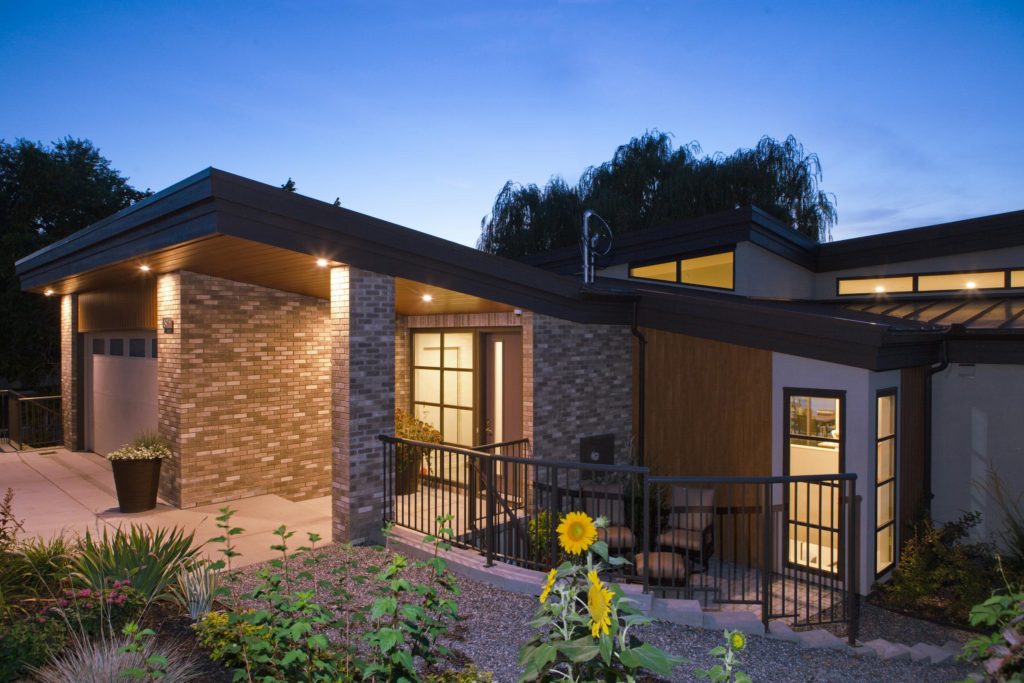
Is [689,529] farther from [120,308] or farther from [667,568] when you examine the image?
[120,308]

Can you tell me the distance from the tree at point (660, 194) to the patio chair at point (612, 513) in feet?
64.0

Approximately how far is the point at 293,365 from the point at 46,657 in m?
6.11

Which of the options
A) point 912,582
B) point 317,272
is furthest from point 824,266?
point 317,272

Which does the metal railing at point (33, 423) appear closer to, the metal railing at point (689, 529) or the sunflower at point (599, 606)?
the metal railing at point (689, 529)

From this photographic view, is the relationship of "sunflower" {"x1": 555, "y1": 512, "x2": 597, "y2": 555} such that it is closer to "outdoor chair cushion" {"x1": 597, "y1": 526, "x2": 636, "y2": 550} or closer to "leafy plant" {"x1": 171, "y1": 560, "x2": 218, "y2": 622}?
"leafy plant" {"x1": 171, "y1": 560, "x2": 218, "y2": 622}

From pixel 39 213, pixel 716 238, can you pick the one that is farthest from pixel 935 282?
pixel 39 213

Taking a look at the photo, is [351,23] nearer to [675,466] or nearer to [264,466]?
[264,466]

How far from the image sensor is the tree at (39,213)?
20375 millimetres

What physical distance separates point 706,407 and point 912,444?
2.67 m

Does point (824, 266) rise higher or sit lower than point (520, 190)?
lower

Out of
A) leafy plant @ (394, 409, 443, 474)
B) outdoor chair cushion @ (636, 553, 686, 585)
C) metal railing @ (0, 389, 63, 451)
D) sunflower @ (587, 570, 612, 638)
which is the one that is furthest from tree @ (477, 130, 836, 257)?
sunflower @ (587, 570, 612, 638)

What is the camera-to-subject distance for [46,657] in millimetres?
3717

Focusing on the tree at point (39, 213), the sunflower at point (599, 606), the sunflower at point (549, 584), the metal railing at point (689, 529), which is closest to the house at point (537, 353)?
the metal railing at point (689, 529)

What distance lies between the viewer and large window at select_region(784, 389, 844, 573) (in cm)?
734
